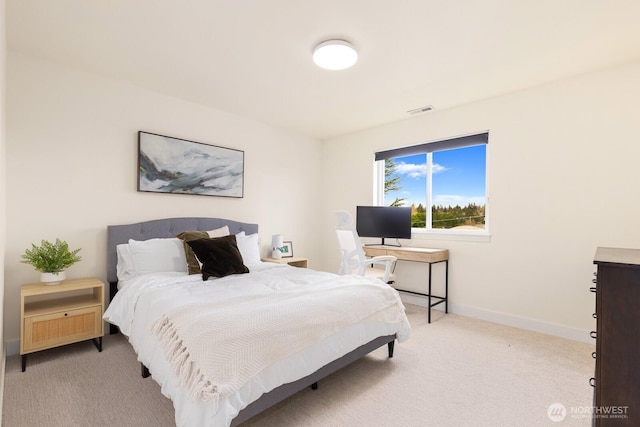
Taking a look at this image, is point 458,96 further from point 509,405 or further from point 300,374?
point 300,374

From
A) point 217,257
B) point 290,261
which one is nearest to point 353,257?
point 290,261

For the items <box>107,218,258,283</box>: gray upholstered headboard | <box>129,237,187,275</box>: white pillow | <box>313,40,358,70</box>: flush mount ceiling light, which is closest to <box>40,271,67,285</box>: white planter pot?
<box>107,218,258,283</box>: gray upholstered headboard

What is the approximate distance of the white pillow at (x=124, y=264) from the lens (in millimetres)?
2787

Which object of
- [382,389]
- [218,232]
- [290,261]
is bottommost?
[382,389]

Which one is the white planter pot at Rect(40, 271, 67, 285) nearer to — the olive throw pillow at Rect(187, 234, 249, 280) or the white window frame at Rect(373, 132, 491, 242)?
the olive throw pillow at Rect(187, 234, 249, 280)

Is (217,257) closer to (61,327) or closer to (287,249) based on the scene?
(61,327)

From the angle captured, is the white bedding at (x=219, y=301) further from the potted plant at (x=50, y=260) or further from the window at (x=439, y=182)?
the window at (x=439, y=182)

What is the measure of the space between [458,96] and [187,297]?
3290 mm

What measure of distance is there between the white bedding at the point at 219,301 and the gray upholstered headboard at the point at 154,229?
50 centimetres

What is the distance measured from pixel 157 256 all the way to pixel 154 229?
1.61ft

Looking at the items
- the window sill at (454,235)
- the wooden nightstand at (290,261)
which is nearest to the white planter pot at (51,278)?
the wooden nightstand at (290,261)

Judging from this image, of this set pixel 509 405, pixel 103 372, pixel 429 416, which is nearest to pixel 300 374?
pixel 429 416

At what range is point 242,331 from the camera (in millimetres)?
1502

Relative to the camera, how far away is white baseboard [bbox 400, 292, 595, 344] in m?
2.91
